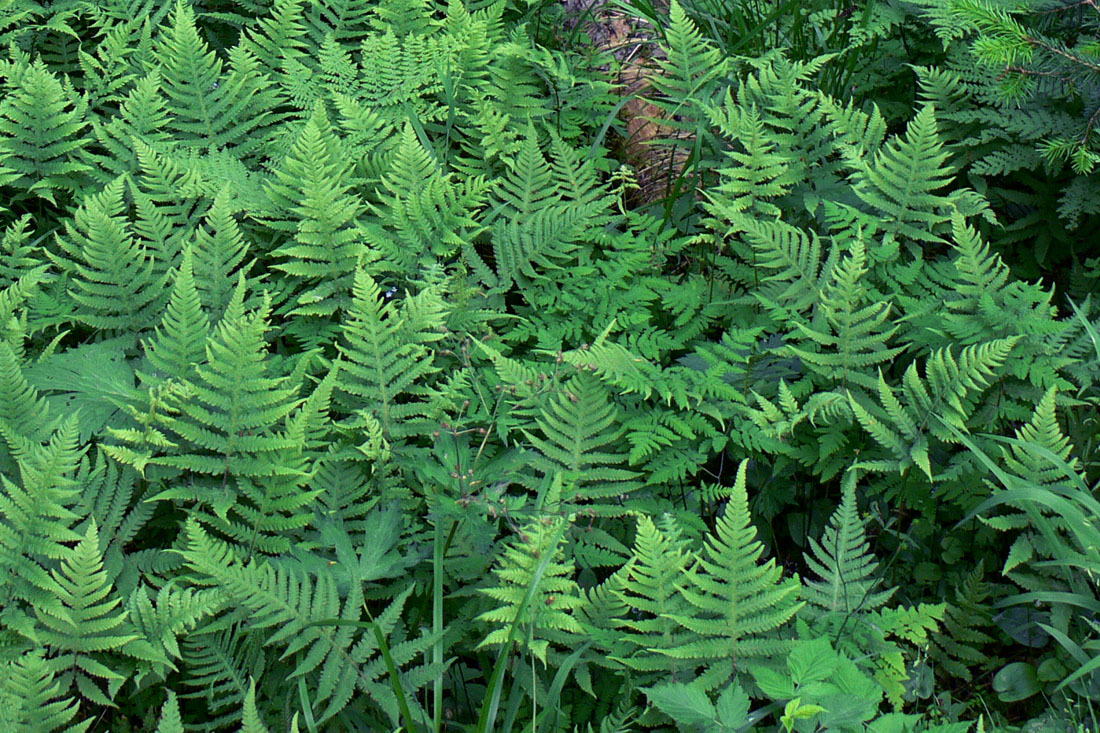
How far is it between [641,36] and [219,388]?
9.90 ft

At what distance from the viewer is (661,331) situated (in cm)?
326

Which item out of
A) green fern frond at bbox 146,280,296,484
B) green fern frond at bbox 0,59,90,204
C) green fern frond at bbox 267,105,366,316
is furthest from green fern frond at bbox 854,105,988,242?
green fern frond at bbox 0,59,90,204

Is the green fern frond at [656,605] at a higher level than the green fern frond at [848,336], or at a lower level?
lower

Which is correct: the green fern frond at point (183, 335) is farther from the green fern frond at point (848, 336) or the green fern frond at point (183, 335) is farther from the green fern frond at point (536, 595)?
the green fern frond at point (848, 336)

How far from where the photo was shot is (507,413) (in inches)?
116

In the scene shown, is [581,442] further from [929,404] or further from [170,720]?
[170,720]

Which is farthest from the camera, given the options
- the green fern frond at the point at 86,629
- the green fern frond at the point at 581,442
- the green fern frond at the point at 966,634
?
the green fern frond at the point at 581,442

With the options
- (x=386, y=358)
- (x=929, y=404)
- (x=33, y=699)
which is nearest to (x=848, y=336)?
(x=929, y=404)

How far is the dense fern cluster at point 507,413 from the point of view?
2.44 metres

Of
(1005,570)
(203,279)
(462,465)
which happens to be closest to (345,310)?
(203,279)

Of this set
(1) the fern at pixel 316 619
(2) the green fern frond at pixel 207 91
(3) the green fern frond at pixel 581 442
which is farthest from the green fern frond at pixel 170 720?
(2) the green fern frond at pixel 207 91

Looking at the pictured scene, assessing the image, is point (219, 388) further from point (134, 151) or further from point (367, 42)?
point (367, 42)

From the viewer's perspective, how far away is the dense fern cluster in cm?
244

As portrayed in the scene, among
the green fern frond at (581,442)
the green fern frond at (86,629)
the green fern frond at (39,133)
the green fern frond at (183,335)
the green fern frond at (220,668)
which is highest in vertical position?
the green fern frond at (39,133)
